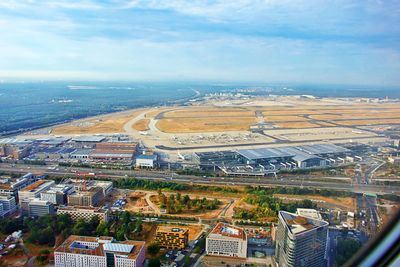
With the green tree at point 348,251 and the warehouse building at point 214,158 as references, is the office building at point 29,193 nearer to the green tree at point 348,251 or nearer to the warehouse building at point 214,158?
the warehouse building at point 214,158

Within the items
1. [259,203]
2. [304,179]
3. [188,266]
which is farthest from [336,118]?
[188,266]

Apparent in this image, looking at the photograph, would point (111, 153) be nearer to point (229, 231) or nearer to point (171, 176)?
point (171, 176)

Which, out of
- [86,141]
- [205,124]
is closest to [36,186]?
[86,141]

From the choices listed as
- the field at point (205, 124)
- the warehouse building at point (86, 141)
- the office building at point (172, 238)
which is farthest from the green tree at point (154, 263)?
the field at point (205, 124)

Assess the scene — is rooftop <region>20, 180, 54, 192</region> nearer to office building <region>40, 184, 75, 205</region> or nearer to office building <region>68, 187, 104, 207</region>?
office building <region>40, 184, 75, 205</region>

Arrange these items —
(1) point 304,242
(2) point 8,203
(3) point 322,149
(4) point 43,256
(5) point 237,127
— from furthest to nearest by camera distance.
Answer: (5) point 237,127, (3) point 322,149, (2) point 8,203, (4) point 43,256, (1) point 304,242

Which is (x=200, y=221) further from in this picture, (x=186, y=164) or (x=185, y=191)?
(x=186, y=164)
